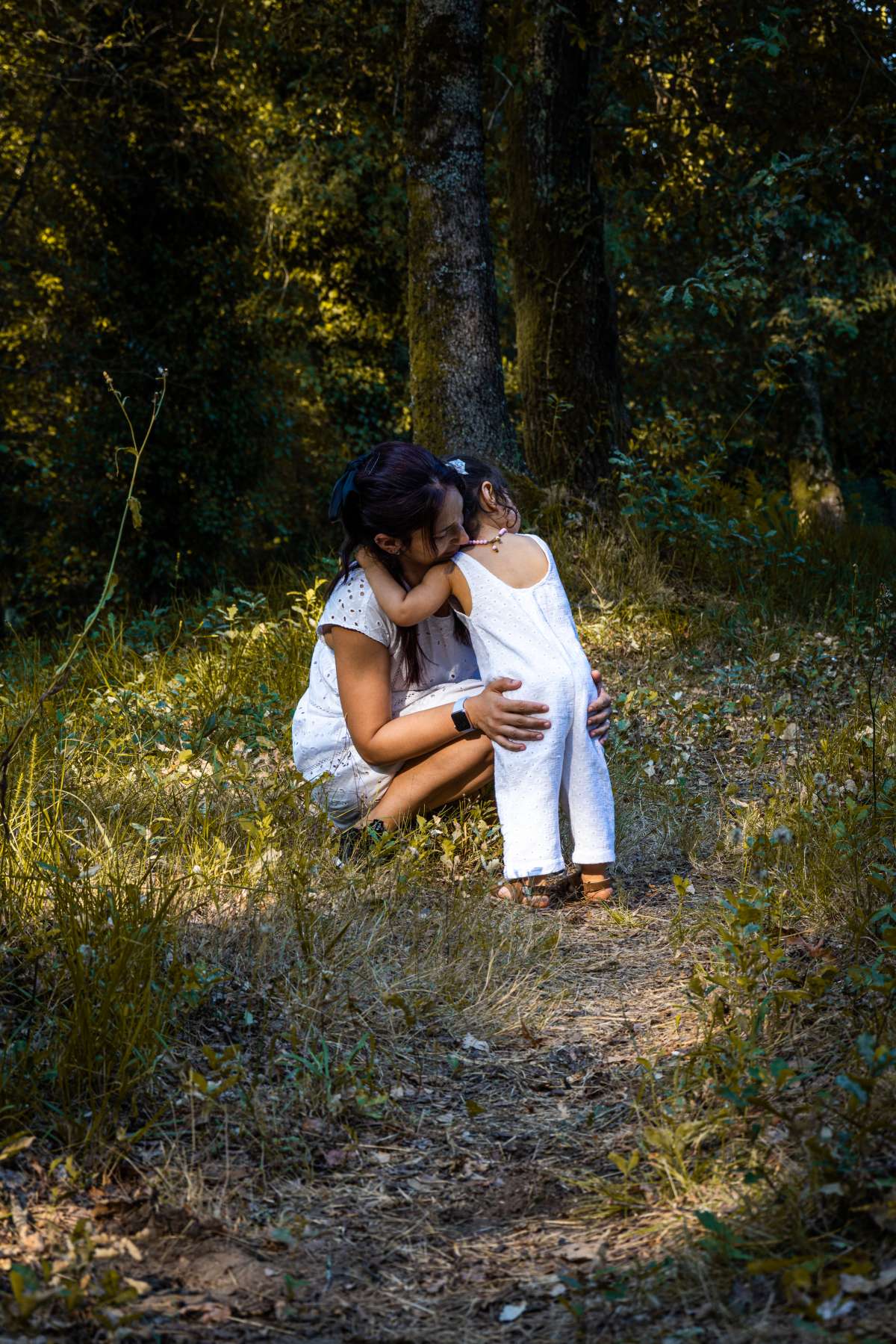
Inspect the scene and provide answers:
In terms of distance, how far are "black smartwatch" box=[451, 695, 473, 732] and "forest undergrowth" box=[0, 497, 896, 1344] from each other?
1.27ft

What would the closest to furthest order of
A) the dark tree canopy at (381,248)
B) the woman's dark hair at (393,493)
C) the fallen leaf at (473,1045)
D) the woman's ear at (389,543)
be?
the fallen leaf at (473,1045), the woman's dark hair at (393,493), the woman's ear at (389,543), the dark tree canopy at (381,248)

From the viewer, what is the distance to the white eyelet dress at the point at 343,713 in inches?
153

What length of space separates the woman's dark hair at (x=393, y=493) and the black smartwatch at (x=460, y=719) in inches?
19.6

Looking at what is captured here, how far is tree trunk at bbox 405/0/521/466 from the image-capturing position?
19.9 feet

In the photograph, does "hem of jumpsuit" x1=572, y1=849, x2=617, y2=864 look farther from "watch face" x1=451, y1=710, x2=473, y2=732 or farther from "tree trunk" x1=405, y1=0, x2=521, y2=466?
"tree trunk" x1=405, y1=0, x2=521, y2=466

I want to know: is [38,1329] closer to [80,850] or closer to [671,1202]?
[671,1202]

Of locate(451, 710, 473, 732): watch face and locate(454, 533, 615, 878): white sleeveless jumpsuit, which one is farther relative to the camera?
locate(451, 710, 473, 732): watch face

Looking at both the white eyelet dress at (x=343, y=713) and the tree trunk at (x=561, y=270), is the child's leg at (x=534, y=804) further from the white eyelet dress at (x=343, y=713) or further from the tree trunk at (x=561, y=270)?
the tree trunk at (x=561, y=270)

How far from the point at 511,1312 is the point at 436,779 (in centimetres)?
200

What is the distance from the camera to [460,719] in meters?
3.67

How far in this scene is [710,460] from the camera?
6.23 metres

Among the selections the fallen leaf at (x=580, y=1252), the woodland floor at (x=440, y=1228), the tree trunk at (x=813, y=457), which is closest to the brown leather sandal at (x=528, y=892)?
the woodland floor at (x=440, y=1228)

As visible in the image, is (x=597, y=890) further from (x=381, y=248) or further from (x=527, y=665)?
(x=381, y=248)

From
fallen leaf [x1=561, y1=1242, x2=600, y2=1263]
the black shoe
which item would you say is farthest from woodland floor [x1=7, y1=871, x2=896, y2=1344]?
the black shoe
